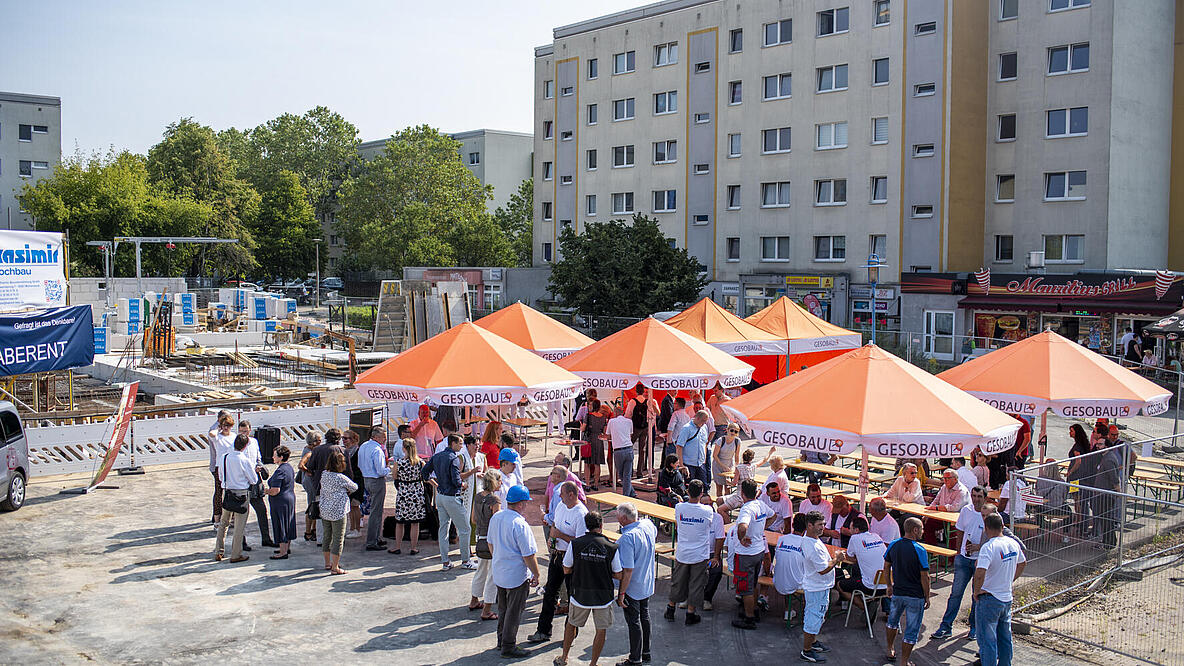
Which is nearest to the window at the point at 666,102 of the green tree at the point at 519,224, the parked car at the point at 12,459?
the green tree at the point at 519,224

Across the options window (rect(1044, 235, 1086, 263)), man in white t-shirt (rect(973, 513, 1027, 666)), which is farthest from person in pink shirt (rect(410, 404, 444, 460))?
window (rect(1044, 235, 1086, 263))

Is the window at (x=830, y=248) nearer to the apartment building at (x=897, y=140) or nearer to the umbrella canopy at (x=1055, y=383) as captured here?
the apartment building at (x=897, y=140)

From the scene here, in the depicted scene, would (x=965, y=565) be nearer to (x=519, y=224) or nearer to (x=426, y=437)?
(x=426, y=437)

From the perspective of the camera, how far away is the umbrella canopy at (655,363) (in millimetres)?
16688

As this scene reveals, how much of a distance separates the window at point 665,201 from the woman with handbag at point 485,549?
4001 cm

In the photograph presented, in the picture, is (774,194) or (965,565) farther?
(774,194)

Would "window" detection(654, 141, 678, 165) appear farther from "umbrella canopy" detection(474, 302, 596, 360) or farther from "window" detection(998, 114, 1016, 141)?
"umbrella canopy" detection(474, 302, 596, 360)

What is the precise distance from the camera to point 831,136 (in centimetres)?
4322

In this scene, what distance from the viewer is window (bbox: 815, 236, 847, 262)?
4309 cm

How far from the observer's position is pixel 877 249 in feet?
138

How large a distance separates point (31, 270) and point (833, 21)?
3519 centimetres

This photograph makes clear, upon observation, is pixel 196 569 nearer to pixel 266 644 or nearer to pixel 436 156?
pixel 266 644

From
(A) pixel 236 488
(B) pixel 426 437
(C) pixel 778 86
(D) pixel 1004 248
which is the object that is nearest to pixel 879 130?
(C) pixel 778 86

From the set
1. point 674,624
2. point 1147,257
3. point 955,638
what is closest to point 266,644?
point 674,624
